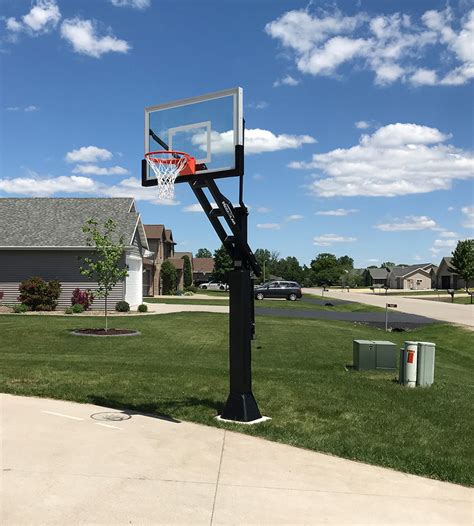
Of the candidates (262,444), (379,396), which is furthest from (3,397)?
(379,396)

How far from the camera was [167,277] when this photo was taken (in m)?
52.7

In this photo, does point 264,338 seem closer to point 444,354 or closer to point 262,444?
point 444,354

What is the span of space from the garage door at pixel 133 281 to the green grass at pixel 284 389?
11162 millimetres

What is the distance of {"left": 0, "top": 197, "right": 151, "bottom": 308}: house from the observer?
93.0 feet

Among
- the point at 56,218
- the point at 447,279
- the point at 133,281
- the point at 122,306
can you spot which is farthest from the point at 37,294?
the point at 447,279

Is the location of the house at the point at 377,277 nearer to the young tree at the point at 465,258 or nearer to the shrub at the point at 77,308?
the young tree at the point at 465,258

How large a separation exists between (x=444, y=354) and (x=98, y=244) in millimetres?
11947

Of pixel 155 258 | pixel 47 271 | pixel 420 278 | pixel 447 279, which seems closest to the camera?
pixel 47 271

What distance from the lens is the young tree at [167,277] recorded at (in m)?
52.2

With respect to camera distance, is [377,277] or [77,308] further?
[377,277]

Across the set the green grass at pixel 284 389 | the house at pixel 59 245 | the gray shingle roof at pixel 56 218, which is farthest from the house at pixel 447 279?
the green grass at pixel 284 389

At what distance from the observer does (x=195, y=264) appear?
3989 inches

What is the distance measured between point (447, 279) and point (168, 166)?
10567 cm

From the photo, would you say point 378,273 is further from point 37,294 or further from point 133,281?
point 37,294
